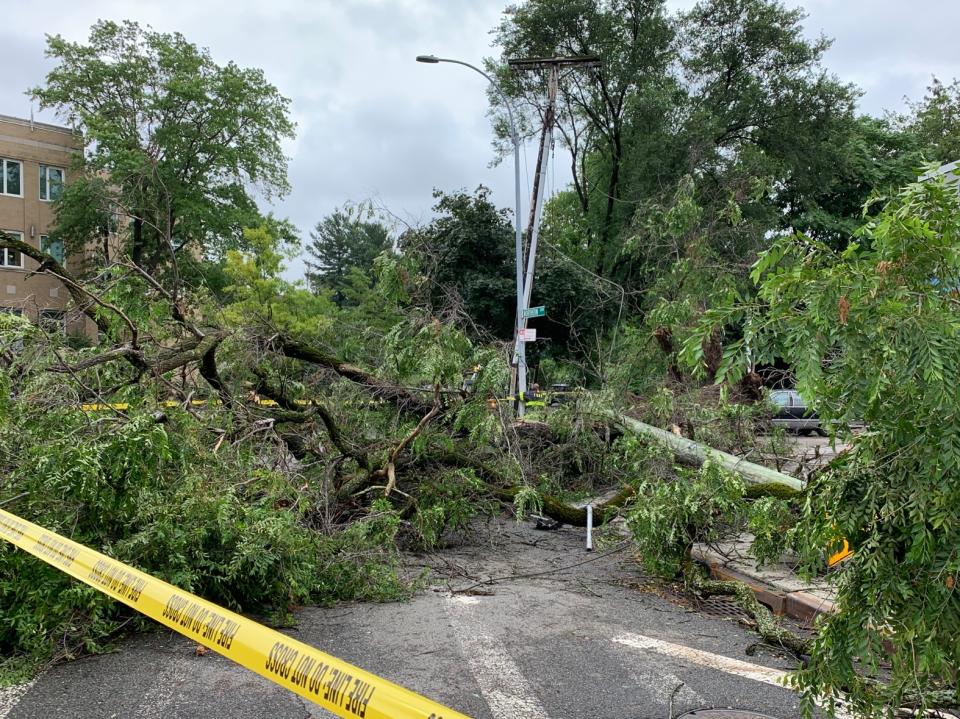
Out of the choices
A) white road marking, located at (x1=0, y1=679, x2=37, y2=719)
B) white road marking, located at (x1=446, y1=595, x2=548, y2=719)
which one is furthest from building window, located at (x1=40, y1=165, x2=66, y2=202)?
white road marking, located at (x1=446, y1=595, x2=548, y2=719)

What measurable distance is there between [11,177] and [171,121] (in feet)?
26.9

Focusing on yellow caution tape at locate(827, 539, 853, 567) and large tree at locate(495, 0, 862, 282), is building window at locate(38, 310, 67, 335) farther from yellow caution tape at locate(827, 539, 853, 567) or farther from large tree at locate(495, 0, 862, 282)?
large tree at locate(495, 0, 862, 282)

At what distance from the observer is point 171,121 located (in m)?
28.8

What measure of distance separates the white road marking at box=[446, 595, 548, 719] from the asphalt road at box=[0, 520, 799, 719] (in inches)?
0.4

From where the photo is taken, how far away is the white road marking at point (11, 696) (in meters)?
3.51

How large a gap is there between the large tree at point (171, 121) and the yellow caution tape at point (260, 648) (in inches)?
1018

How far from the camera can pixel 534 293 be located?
22469 millimetres

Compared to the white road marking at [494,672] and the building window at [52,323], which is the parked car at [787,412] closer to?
the white road marking at [494,672]

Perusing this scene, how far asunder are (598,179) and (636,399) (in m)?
19.0

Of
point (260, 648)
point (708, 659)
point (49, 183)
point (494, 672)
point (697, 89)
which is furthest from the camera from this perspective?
point (49, 183)

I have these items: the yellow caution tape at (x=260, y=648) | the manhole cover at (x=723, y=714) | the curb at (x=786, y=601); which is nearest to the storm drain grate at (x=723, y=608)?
the curb at (x=786, y=601)

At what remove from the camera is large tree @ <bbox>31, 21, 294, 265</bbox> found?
27.7 metres

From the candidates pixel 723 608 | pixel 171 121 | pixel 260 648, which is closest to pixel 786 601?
pixel 723 608

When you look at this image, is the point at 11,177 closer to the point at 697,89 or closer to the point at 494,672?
the point at 697,89
